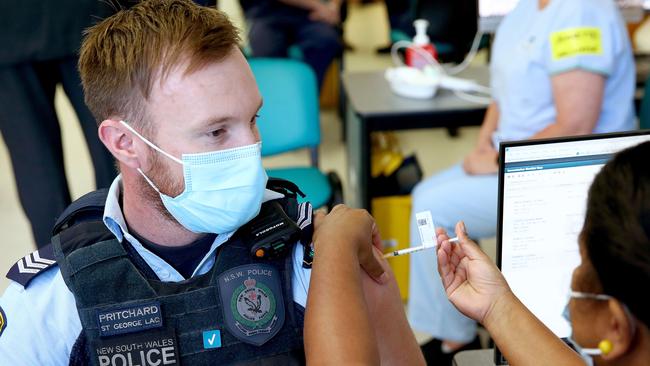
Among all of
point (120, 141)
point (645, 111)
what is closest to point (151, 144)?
point (120, 141)

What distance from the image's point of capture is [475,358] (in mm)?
1259

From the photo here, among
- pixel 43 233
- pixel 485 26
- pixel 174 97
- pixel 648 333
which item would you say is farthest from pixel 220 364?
pixel 485 26

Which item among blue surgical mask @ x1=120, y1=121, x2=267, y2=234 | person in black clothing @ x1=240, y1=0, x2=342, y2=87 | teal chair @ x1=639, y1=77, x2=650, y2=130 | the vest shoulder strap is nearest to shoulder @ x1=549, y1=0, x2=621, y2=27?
teal chair @ x1=639, y1=77, x2=650, y2=130

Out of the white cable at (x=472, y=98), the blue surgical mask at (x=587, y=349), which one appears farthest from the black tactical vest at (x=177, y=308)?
the white cable at (x=472, y=98)

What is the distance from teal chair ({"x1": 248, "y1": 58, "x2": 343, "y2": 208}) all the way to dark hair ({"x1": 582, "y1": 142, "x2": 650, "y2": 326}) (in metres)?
1.63

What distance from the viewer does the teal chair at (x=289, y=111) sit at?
245 cm

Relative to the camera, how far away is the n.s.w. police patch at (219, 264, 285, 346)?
44.6 inches

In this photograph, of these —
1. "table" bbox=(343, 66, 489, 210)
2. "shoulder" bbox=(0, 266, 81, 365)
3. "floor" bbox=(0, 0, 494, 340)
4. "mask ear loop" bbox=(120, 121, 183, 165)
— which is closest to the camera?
"shoulder" bbox=(0, 266, 81, 365)

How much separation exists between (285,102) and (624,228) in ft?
5.89

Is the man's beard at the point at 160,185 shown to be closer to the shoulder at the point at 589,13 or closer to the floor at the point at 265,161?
the shoulder at the point at 589,13

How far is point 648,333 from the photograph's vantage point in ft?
2.53

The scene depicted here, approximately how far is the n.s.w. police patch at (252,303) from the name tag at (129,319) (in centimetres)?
11

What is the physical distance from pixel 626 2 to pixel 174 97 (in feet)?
6.82

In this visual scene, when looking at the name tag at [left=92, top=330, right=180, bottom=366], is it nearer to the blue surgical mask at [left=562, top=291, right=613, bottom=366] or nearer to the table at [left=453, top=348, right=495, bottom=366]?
the table at [left=453, top=348, right=495, bottom=366]
